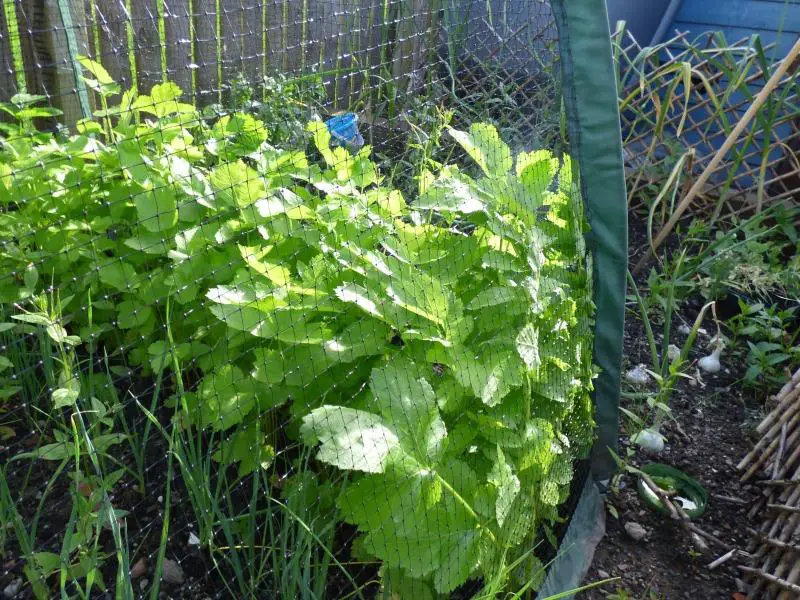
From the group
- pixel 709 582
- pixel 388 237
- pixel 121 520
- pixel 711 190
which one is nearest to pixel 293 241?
pixel 388 237

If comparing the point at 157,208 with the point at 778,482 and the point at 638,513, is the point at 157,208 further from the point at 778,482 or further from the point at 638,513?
the point at 778,482

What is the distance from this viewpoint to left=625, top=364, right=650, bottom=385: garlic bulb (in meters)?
2.63

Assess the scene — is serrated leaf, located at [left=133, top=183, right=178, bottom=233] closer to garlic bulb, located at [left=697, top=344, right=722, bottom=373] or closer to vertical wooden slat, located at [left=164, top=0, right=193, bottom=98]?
vertical wooden slat, located at [left=164, top=0, right=193, bottom=98]

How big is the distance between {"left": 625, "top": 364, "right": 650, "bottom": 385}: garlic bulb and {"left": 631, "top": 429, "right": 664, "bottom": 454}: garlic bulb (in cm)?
42

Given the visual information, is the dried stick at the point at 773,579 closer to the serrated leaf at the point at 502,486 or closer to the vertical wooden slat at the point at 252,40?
the serrated leaf at the point at 502,486

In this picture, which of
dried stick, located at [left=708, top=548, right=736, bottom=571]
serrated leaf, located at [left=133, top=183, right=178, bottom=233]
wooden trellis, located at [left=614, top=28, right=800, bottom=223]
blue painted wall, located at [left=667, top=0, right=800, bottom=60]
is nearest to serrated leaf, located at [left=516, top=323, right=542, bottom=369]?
serrated leaf, located at [left=133, top=183, right=178, bottom=233]

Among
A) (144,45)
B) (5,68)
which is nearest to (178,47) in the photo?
(144,45)

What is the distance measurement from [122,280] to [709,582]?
5.58ft

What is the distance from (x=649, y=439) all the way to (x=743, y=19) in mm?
3823

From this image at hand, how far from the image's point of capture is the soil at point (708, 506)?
193cm

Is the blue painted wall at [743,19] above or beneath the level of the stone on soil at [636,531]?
above

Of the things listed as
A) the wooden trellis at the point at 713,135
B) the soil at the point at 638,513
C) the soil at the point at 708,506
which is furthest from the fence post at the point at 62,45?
the wooden trellis at the point at 713,135

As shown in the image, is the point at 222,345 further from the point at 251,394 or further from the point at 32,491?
the point at 32,491

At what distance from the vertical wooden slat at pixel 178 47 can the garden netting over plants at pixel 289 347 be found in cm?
58
